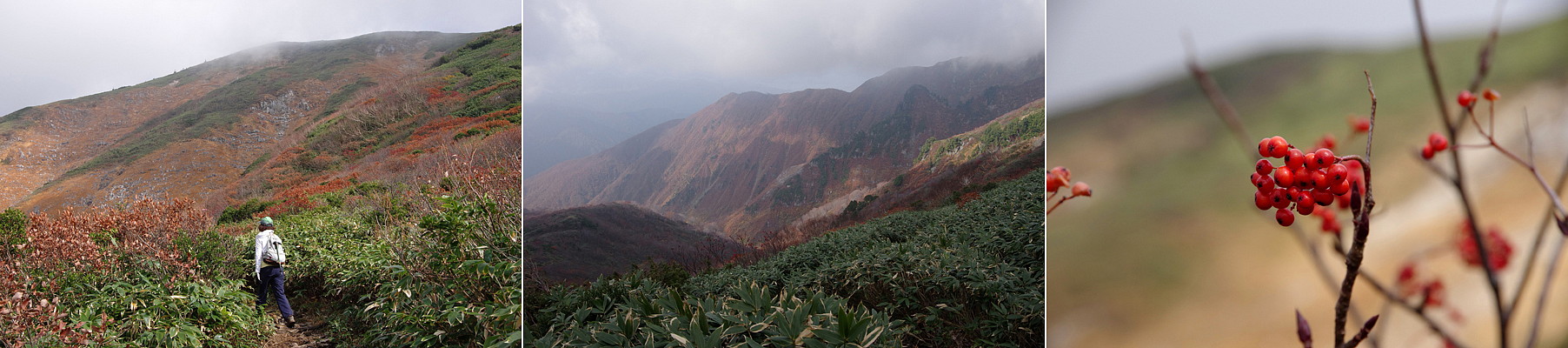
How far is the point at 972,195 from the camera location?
2129 mm

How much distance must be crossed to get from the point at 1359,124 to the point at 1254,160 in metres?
0.20

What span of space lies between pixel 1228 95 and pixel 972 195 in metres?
0.75

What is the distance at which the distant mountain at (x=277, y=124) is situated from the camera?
2047 millimetres

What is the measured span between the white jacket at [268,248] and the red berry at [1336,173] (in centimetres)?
290

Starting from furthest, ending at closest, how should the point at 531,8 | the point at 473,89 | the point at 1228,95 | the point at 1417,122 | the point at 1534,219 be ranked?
the point at 473,89 → the point at 531,8 → the point at 1228,95 → the point at 1417,122 → the point at 1534,219

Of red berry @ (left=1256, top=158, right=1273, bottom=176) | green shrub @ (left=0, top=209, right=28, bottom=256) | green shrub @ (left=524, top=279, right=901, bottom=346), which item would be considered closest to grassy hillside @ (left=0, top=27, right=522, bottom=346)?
green shrub @ (left=0, top=209, right=28, bottom=256)

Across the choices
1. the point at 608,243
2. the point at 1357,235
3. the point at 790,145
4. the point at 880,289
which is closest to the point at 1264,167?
the point at 1357,235

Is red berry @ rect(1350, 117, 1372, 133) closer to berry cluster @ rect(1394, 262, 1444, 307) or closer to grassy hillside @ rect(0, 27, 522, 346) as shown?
berry cluster @ rect(1394, 262, 1444, 307)

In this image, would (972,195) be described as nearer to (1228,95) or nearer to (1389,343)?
(1228,95)

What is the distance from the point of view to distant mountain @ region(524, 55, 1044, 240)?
212 cm

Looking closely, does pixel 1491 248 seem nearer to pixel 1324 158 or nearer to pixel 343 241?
pixel 1324 158

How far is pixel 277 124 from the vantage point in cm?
238

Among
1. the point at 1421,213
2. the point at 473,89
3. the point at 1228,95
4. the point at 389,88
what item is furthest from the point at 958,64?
the point at 389,88

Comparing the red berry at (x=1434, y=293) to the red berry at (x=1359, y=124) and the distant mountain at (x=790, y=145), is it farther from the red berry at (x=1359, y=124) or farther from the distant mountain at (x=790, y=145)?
the distant mountain at (x=790, y=145)
